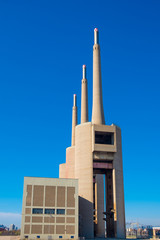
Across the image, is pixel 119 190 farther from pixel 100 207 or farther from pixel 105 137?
pixel 100 207

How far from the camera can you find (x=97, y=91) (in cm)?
10175

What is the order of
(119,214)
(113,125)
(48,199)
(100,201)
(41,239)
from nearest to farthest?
(41,239)
(48,199)
(119,214)
(113,125)
(100,201)

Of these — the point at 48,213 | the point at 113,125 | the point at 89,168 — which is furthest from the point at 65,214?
the point at 113,125

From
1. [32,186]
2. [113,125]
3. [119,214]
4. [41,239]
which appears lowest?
[41,239]

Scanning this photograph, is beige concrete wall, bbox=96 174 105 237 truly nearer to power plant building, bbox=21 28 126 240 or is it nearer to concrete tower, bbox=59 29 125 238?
power plant building, bbox=21 28 126 240

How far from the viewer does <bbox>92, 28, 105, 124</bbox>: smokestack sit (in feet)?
325

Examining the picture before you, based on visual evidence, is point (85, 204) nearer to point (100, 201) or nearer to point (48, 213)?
point (48, 213)

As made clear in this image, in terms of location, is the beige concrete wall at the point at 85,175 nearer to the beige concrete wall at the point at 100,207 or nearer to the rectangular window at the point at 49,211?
the rectangular window at the point at 49,211

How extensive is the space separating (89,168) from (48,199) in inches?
688

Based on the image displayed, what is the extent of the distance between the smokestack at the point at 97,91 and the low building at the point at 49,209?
85.9ft

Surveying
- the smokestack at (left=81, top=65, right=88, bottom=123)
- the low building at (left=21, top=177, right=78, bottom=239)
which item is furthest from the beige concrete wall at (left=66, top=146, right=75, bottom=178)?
the low building at (left=21, top=177, right=78, bottom=239)

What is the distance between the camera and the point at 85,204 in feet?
290

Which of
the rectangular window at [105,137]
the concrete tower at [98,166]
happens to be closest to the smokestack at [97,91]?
the concrete tower at [98,166]

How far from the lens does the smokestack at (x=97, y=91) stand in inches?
3905
